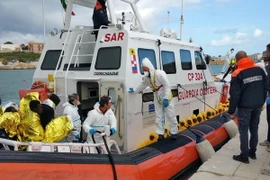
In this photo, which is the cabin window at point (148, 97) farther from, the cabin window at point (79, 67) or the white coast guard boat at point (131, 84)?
the cabin window at point (79, 67)

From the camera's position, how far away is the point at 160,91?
504cm

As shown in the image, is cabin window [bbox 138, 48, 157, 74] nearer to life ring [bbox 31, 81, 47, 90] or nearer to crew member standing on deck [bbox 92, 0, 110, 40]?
crew member standing on deck [bbox 92, 0, 110, 40]

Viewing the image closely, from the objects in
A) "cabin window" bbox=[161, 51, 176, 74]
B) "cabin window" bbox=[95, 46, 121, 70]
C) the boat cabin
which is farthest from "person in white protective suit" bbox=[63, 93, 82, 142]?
"cabin window" bbox=[161, 51, 176, 74]

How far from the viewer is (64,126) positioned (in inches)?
148

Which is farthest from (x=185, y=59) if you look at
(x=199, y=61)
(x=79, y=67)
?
(x=79, y=67)

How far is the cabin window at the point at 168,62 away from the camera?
6.04 metres

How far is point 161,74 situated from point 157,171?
1.62m

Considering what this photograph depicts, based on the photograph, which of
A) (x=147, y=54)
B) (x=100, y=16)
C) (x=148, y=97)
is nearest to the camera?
(x=148, y=97)

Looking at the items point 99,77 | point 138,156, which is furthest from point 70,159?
point 99,77

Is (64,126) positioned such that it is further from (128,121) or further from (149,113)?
(149,113)

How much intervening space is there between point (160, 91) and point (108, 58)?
1.11 meters

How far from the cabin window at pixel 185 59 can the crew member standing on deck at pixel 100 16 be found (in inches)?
74.3

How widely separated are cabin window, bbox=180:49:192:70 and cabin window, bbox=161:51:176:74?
1.40 ft

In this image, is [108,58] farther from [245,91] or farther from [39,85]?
[245,91]
